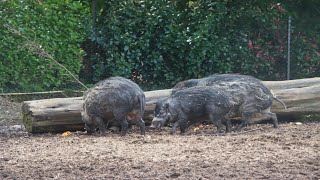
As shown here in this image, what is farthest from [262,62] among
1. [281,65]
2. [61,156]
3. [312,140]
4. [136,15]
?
[61,156]

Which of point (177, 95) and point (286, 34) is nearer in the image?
point (177, 95)

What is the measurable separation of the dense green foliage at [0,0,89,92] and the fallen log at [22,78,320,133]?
3206mm

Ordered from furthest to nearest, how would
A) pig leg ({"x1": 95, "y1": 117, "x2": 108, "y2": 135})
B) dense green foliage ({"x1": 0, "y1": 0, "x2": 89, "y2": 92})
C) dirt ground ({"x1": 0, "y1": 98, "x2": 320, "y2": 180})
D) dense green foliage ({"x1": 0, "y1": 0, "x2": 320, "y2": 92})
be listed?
dense green foliage ({"x1": 0, "y1": 0, "x2": 320, "y2": 92}), dense green foliage ({"x1": 0, "y1": 0, "x2": 89, "y2": 92}), pig leg ({"x1": 95, "y1": 117, "x2": 108, "y2": 135}), dirt ground ({"x1": 0, "y1": 98, "x2": 320, "y2": 180})

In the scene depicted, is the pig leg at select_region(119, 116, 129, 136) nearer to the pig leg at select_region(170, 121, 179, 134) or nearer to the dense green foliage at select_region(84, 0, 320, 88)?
the pig leg at select_region(170, 121, 179, 134)

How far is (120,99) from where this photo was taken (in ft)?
29.7

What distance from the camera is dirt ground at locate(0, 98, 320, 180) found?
620 cm

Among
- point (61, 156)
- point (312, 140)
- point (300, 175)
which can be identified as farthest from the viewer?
point (312, 140)

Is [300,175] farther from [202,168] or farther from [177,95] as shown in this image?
[177,95]

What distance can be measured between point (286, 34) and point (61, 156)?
7990 mm

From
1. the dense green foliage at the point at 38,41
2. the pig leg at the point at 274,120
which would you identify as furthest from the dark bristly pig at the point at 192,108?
the dense green foliage at the point at 38,41

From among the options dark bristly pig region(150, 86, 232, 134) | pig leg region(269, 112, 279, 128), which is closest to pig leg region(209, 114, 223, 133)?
dark bristly pig region(150, 86, 232, 134)

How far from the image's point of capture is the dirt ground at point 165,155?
620 cm

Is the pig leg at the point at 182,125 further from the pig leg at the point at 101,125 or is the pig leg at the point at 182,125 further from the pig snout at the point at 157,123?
the pig leg at the point at 101,125

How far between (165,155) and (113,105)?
7.01 ft
